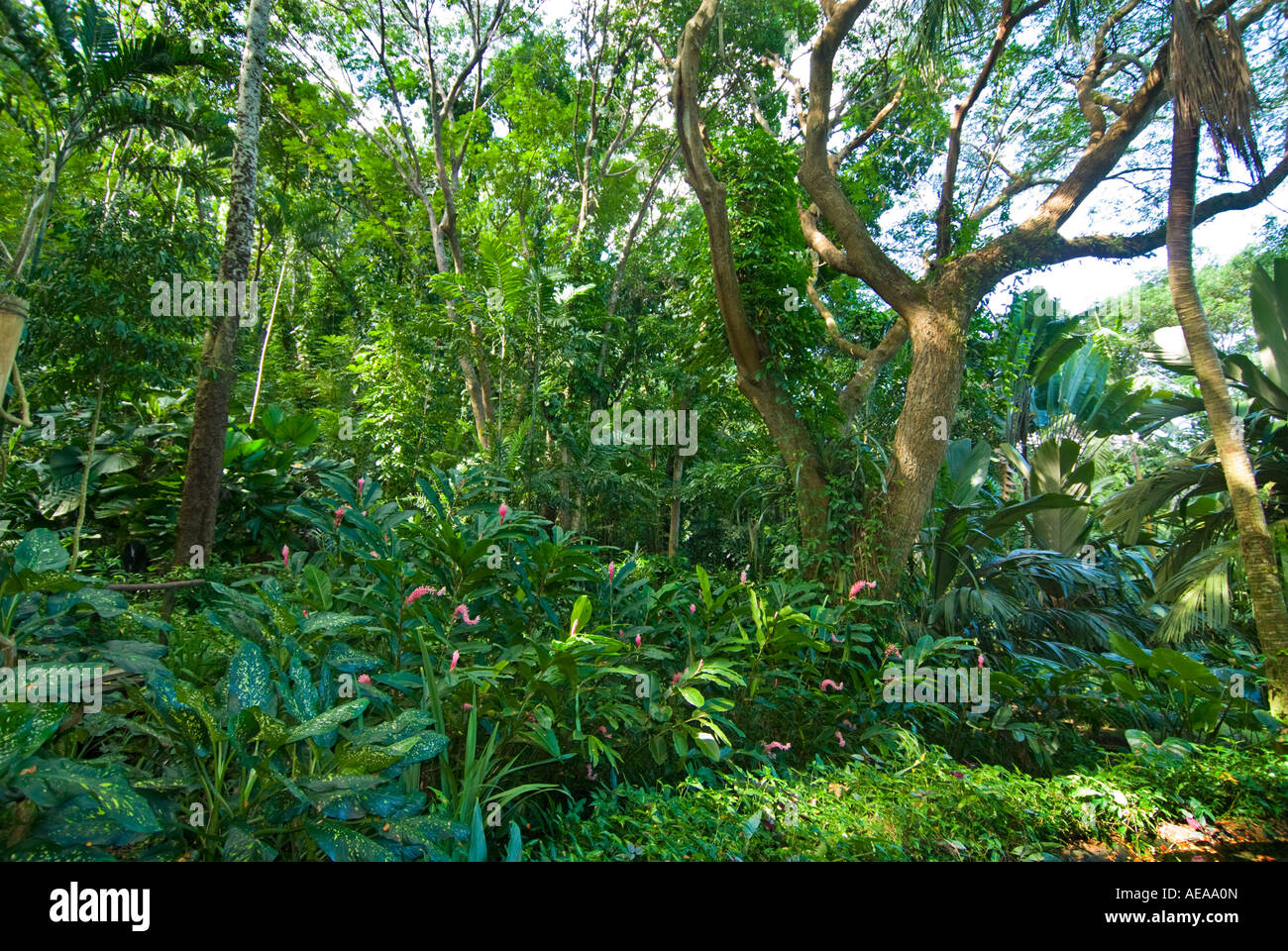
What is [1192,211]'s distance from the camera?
3.78 meters

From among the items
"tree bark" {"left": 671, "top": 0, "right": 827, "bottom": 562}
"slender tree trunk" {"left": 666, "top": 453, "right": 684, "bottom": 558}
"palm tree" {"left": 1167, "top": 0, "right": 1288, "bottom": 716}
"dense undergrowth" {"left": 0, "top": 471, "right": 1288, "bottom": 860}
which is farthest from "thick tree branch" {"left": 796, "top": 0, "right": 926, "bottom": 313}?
"slender tree trunk" {"left": 666, "top": 453, "right": 684, "bottom": 558}

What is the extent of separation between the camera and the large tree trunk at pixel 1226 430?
346cm

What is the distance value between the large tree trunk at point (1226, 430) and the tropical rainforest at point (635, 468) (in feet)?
0.08

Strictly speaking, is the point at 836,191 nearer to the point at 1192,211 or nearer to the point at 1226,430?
the point at 1192,211

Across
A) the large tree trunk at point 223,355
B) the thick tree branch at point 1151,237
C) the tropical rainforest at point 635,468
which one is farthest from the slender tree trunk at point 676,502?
the large tree trunk at point 223,355

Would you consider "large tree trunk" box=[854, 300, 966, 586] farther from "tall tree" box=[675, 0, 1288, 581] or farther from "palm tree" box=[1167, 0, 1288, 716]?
"palm tree" box=[1167, 0, 1288, 716]

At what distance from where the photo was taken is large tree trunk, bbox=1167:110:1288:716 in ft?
11.3

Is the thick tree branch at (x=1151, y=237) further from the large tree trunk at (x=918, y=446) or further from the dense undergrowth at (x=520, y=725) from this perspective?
the dense undergrowth at (x=520, y=725)

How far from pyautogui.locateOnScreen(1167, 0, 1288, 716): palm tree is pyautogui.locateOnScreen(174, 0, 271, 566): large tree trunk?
6210 mm

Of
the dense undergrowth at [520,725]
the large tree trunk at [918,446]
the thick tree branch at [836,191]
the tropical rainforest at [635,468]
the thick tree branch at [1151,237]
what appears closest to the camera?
the dense undergrowth at [520,725]

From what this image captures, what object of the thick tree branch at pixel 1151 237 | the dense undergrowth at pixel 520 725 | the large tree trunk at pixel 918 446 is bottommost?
the dense undergrowth at pixel 520 725

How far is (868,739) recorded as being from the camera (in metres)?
3.12
